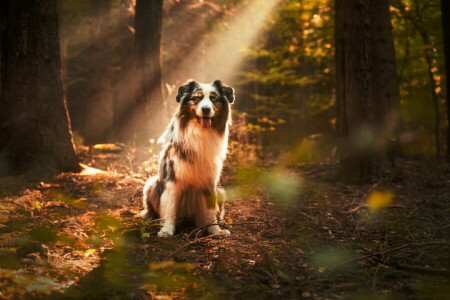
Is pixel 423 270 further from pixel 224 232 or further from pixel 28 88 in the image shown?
pixel 28 88

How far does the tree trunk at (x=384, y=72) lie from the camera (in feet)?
29.8

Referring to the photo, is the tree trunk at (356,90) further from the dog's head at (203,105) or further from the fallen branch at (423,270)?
the fallen branch at (423,270)

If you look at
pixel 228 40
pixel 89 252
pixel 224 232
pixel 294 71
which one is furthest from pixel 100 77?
pixel 89 252

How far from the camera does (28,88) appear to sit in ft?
21.0

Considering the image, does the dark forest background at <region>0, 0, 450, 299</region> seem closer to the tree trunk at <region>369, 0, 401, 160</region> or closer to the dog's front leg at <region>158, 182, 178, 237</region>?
the tree trunk at <region>369, 0, 401, 160</region>

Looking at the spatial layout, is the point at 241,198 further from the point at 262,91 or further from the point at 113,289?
the point at 262,91

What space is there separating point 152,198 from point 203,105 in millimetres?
1479

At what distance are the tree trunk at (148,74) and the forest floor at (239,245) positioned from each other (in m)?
4.21

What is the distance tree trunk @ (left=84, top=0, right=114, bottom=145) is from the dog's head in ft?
→ 32.3

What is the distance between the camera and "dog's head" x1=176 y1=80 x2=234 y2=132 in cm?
466

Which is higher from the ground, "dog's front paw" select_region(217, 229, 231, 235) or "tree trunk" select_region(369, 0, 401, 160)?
"tree trunk" select_region(369, 0, 401, 160)

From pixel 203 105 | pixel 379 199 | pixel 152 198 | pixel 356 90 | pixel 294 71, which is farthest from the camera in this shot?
pixel 294 71

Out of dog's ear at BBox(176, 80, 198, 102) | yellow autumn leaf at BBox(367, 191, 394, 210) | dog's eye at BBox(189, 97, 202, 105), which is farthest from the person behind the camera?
yellow autumn leaf at BBox(367, 191, 394, 210)

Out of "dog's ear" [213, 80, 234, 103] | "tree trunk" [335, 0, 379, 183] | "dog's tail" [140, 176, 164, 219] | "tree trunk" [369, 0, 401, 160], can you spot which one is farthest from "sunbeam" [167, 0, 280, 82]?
"dog's tail" [140, 176, 164, 219]
